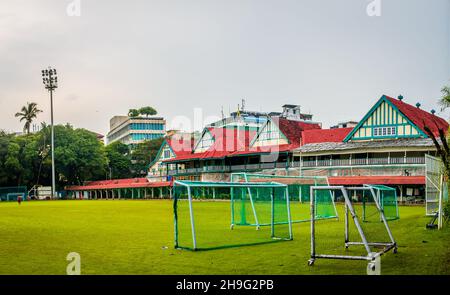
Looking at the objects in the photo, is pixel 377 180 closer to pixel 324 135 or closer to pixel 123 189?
pixel 324 135

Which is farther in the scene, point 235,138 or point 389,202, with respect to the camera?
point 235,138

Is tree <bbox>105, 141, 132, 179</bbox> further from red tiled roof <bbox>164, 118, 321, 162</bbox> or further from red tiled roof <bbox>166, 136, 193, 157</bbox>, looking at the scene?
red tiled roof <bbox>164, 118, 321, 162</bbox>

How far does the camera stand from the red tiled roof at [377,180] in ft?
136

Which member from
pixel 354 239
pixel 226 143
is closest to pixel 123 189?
pixel 226 143

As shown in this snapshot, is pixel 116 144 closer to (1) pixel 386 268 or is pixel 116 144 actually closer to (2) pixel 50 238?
(2) pixel 50 238

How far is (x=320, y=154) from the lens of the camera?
52.8 metres

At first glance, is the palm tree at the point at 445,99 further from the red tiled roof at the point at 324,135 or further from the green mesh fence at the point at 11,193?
the green mesh fence at the point at 11,193

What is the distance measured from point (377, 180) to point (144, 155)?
59.9m

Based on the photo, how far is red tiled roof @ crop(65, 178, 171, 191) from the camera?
221 ft

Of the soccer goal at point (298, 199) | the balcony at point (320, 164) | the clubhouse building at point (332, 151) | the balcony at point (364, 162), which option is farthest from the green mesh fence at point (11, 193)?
the soccer goal at point (298, 199)

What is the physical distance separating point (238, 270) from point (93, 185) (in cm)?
7642

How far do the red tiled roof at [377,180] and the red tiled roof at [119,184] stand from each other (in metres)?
25.1

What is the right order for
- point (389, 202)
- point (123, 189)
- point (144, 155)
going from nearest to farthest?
point (389, 202), point (123, 189), point (144, 155)

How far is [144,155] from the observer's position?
315 ft
